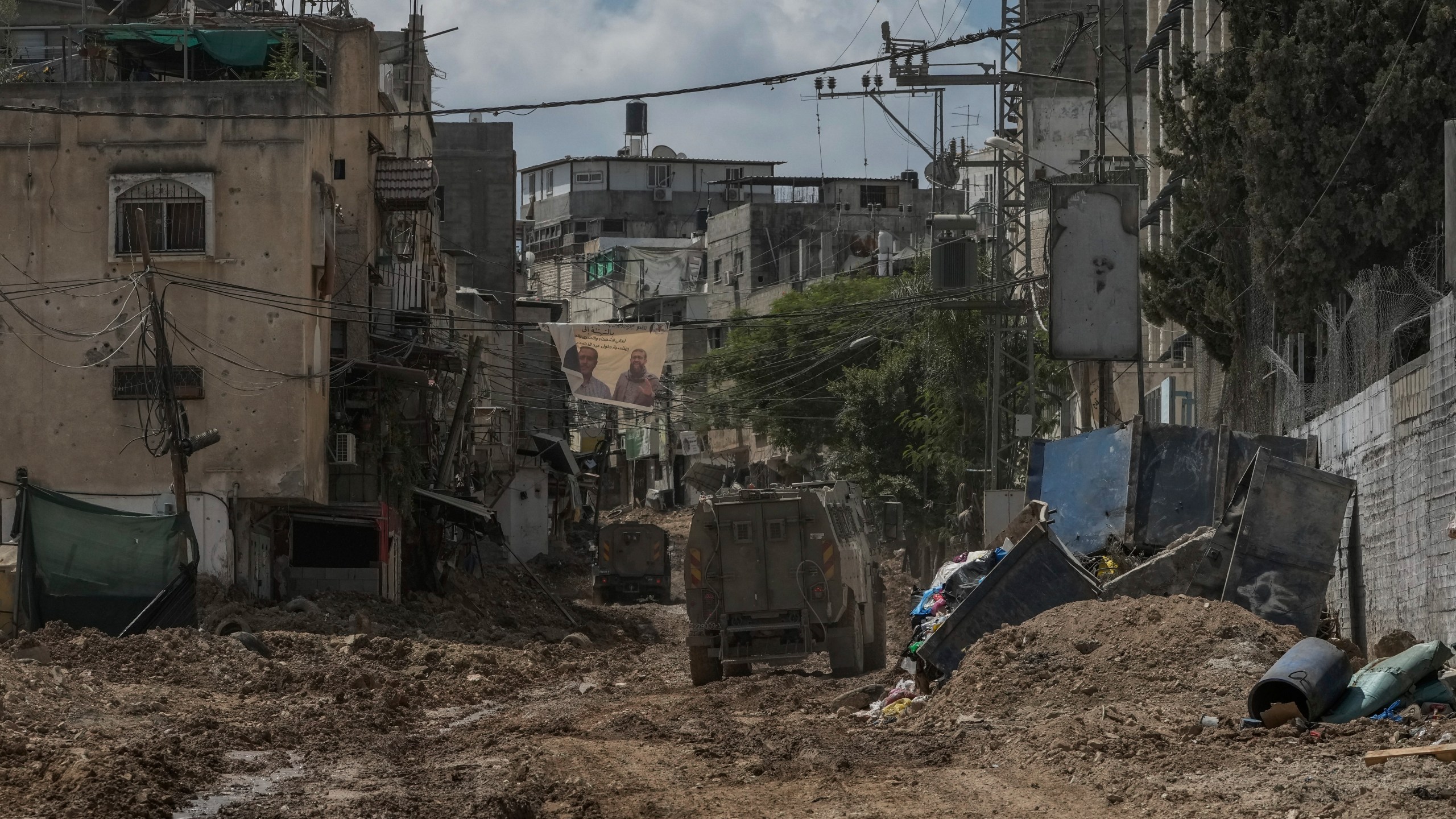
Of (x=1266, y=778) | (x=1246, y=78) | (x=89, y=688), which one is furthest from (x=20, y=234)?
(x=1266, y=778)

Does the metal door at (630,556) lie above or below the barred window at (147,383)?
below

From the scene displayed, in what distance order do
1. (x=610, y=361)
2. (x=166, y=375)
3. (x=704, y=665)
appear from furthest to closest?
(x=610, y=361)
(x=166, y=375)
(x=704, y=665)

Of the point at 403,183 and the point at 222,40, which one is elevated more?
the point at 222,40

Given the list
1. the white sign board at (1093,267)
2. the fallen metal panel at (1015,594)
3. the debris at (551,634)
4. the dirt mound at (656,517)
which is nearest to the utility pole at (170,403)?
the debris at (551,634)

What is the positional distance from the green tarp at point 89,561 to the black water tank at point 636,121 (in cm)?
8077

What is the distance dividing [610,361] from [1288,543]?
18.2m

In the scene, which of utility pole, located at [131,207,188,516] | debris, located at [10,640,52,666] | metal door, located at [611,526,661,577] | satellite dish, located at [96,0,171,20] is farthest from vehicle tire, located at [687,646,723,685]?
metal door, located at [611,526,661,577]

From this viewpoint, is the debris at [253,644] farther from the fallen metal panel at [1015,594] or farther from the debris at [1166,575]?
the debris at [1166,575]

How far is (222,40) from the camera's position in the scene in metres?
30.5

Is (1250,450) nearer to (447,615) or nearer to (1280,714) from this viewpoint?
(1280,714)

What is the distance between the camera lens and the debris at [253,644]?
21688 millimetres

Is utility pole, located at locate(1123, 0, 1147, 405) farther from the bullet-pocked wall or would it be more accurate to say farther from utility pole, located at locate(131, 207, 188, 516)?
the bullet-pocked wall

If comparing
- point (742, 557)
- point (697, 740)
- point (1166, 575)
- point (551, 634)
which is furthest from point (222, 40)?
point (697, 740)

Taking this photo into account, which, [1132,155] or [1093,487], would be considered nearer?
[1093,487]
